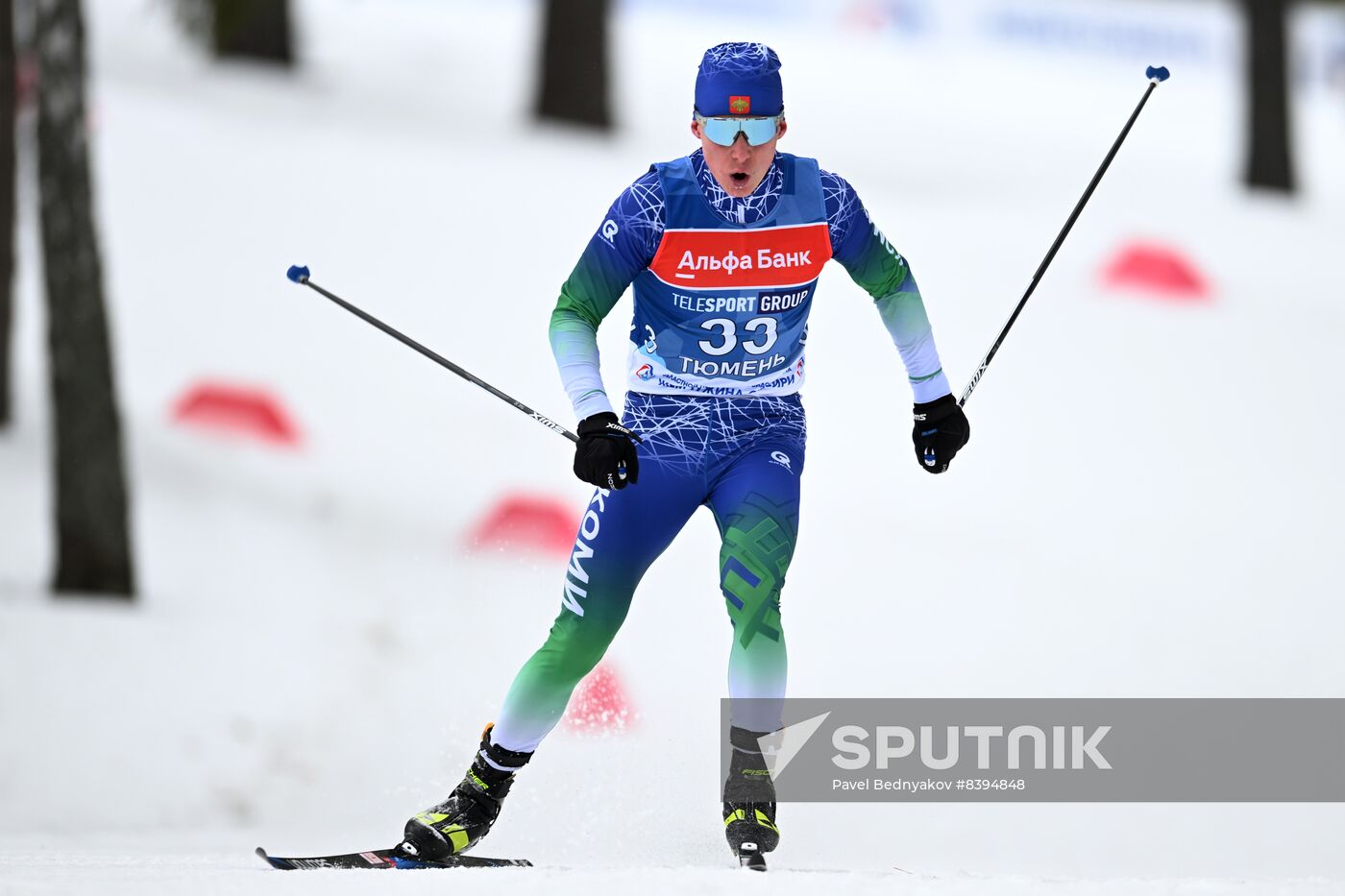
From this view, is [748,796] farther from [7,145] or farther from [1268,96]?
[1268,96]

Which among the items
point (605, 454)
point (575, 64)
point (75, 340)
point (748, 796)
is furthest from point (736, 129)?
point (575, 64)

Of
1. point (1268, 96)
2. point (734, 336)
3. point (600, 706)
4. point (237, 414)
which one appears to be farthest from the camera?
point (1268, 96)

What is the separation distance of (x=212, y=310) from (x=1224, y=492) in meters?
7.74

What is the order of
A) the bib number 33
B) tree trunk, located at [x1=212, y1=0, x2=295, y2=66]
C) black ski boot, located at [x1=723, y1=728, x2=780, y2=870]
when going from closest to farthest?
the bib number 33 < black ski boot, located at [x1=723, y1=728, x2=780, y2=870] < tree trunk, located at [x1=212, y1=0, x2=295, y2=66]

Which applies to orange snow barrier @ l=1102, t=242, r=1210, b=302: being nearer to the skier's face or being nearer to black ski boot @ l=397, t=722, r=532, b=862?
the skier's face

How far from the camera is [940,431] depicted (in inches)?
236

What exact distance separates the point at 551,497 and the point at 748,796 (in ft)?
21.3

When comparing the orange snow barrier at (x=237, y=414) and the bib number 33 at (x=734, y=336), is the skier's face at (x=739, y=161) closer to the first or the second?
the bib number 33 at (x=734, y=336)

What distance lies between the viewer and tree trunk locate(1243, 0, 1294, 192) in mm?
19781

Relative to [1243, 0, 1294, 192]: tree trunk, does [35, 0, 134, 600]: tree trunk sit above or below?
below

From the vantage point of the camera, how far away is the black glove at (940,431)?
19.6 ft

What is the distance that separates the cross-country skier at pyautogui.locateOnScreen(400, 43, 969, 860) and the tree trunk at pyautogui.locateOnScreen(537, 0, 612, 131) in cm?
1309

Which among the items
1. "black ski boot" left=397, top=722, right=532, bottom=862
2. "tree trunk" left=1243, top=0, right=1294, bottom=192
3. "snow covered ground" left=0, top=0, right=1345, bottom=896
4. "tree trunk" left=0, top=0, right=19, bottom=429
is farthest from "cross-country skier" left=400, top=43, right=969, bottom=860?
"tree trunk" left=1243, top=0, right=1294, bottom=192

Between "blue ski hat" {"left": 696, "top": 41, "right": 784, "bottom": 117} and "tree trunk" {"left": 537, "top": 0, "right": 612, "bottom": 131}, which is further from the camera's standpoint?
"tree trunk" {"left": 537, "top": 0, "right": 612, "bottom": 131}
